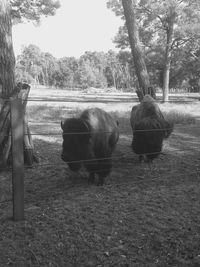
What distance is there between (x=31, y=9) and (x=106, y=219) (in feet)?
83.5

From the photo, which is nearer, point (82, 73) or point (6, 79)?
point (6, 79)

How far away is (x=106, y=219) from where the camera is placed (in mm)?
4832

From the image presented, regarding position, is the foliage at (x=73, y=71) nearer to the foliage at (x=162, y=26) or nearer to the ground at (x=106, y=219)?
the foliage at (x=162, y=26)

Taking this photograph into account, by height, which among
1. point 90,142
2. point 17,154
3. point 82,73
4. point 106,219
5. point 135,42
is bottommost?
point 106,219

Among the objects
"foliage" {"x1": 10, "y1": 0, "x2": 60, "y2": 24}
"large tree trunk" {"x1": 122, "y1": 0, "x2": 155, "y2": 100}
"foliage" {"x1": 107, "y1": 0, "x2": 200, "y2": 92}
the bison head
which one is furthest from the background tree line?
the bison head

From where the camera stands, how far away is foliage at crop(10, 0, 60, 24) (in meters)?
Answer: 26.2

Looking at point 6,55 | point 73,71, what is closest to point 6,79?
point 6,55

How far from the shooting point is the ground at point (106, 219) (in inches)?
155

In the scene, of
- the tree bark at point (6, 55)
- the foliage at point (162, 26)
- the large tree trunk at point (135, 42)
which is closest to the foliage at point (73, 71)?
the foliage at point (162, 26)

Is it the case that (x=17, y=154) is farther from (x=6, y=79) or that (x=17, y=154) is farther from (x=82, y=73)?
(x=82, y=73)

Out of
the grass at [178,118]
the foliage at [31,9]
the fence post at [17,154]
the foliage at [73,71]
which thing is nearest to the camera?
the fence post at [17,154]

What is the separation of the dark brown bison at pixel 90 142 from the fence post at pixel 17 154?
100 centimetres

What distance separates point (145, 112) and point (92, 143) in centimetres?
308

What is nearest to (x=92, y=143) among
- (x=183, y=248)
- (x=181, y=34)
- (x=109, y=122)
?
(x=109, y=122)
